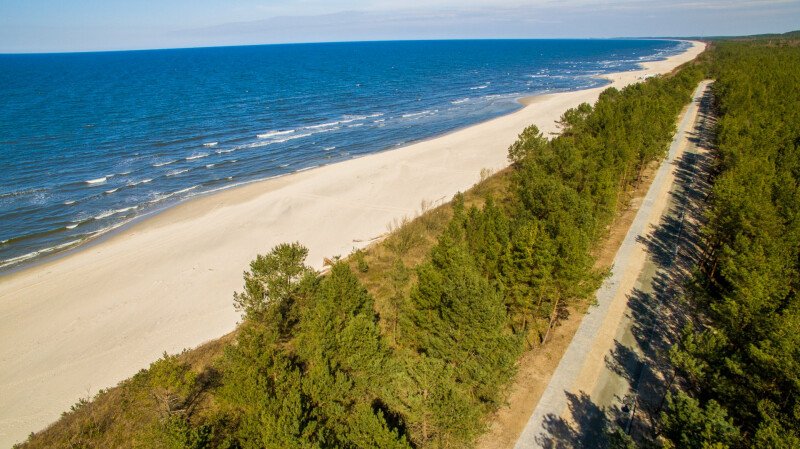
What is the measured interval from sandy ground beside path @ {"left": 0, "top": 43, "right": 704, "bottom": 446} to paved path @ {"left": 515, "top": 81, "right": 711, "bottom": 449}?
2261 cm

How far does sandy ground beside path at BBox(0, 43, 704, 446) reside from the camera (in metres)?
26.3

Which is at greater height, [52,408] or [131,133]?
[131,133]

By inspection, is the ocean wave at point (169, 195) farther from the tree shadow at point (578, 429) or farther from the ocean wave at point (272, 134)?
the tree shadow at point (578, 429)

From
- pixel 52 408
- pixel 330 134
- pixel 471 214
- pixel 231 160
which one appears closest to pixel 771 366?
pixel 471 214

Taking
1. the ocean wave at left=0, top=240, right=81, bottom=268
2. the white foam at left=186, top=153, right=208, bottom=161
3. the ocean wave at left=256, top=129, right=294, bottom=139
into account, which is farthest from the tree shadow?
the ocean wave at left=256, top=129, right=294, bottom=139

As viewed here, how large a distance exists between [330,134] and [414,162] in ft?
90.2

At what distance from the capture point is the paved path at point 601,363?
1883cm

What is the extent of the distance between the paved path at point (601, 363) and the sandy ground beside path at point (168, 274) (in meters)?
22.6

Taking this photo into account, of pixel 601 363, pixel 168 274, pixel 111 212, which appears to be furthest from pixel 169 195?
pixel 601 363

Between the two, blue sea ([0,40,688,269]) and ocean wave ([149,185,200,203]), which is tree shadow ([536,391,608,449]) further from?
ocean wave ([149,185,200,203])

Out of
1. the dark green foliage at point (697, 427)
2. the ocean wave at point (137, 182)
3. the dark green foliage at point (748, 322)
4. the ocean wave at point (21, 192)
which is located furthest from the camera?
the ocean wave at point (137, 182)

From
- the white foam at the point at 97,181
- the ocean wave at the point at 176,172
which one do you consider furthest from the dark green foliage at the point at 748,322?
the white foam at the point at 97,181

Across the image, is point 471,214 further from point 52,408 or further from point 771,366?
point 52,408

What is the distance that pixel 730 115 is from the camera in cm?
5525
